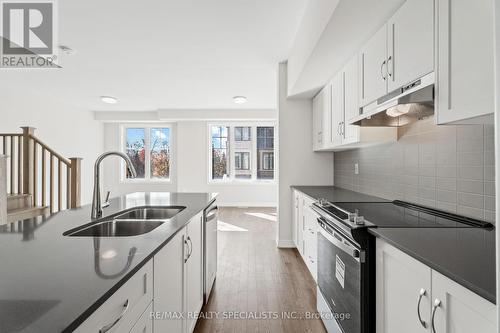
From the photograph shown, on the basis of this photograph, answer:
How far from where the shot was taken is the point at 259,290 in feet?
8.55

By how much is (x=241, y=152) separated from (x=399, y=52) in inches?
244

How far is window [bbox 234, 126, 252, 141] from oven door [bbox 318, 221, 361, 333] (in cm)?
583

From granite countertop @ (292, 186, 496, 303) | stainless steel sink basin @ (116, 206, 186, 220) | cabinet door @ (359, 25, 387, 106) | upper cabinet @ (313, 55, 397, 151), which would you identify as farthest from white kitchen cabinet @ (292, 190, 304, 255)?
granite countertop @ (292, 186, 496, 303)

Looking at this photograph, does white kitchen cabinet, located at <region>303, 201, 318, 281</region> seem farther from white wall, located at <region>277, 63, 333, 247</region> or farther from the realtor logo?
the realtor logo

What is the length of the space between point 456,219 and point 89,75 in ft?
16.5

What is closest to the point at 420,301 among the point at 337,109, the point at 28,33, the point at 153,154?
A: the point at 337,109

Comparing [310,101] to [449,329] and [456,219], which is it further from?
[449,329]

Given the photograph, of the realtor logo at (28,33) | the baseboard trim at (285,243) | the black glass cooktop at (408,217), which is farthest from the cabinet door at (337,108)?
the realtor logo at (28,33)

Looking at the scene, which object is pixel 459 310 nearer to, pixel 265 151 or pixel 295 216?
pixel 295 216

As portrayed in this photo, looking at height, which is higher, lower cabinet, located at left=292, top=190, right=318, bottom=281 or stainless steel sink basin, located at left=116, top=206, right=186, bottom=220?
stainless steel sink basin, located at left=116, top=206, right=186, bottom=220

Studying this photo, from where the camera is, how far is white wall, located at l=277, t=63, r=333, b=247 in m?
3.90

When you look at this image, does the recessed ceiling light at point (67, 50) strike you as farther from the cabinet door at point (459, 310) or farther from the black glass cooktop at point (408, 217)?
the cabinet door at point (459, 310)

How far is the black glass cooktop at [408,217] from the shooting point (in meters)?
1.43

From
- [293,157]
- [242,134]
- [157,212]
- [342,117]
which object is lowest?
[157,212]
